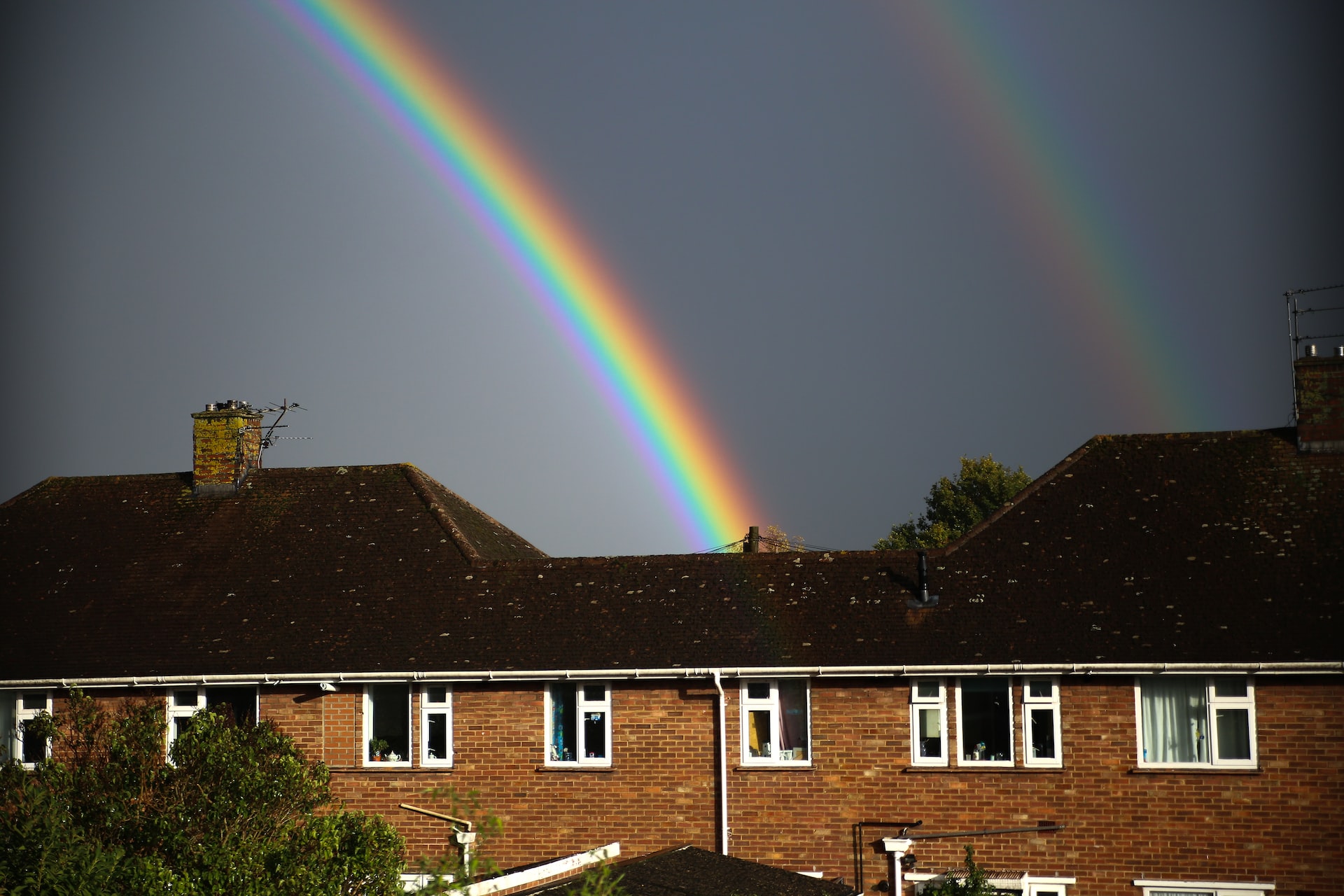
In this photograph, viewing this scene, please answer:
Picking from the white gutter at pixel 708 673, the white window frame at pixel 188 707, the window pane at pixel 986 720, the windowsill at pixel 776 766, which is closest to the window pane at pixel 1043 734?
the window pane at pixel 986 720

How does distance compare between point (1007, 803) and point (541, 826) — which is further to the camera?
point (541, 826)

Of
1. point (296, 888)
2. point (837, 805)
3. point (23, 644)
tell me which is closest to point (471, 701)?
point (837, 805)

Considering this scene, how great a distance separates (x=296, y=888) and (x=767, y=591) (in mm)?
13621

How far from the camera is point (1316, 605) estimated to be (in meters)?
21.6

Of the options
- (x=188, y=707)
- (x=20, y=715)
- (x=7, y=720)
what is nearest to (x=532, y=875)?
(x=188, y=707)

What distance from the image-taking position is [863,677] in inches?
894

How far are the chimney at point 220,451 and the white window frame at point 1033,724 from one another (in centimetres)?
1704

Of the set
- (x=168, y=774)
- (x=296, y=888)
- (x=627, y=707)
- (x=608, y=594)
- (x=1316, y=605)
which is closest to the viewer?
(x=296, y=888)

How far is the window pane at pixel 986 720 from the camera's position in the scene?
22312mm

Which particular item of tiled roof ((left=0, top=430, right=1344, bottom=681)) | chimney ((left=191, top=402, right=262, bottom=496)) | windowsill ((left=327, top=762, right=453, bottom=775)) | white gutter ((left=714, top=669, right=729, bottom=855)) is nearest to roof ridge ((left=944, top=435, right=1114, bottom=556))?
tiled roof ((left=0, top=430, right=1344, bottom=681))

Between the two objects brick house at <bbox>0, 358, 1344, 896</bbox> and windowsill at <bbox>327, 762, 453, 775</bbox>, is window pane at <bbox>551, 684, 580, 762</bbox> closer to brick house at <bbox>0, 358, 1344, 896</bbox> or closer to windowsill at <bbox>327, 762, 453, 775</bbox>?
brick house at <bbox>0, 358, 1344, 896</bbox>

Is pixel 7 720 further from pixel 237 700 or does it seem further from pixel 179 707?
pixel 237 700

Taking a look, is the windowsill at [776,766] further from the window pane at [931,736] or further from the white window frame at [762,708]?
the window pane at [931,736]

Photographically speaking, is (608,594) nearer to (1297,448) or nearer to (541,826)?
(541,826)
